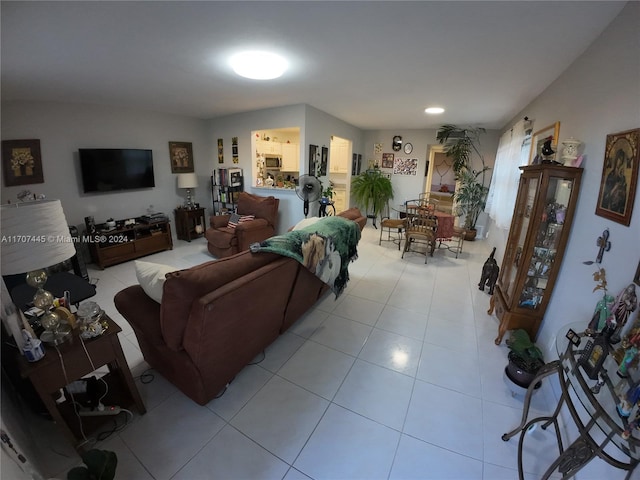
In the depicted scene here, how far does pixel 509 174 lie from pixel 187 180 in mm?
5064

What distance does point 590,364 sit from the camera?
1.06 meters

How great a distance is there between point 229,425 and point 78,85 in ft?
11.8

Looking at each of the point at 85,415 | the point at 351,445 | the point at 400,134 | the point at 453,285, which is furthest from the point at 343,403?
the point at 400,134

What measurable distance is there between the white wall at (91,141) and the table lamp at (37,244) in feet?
10.5

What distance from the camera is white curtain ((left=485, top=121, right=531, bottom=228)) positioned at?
3142mm

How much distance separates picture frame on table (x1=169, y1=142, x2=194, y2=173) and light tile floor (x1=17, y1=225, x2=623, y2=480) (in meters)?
3.24

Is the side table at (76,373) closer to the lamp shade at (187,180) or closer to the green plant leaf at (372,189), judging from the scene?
the lamp shade at (187,180)

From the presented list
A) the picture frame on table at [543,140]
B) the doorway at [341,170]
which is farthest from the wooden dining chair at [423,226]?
the doorway at [341,170]

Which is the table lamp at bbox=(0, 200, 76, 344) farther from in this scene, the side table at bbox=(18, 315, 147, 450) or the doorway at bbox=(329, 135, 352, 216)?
the doorway at bbox=(329, 135, 352, 216)

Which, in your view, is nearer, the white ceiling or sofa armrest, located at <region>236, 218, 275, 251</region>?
the white ceiling

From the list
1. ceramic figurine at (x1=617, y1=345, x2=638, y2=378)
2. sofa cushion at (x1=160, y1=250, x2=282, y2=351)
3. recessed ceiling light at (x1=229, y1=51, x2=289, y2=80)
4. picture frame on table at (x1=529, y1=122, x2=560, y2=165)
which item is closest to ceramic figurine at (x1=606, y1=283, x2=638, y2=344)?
ceramic figurine at (x1=617, y1=345, x2=638, y2=378)

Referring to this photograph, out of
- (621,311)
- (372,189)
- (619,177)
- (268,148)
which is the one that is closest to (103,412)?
(621,311)

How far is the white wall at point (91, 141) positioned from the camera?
316cm

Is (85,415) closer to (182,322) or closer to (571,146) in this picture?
(182,322)
